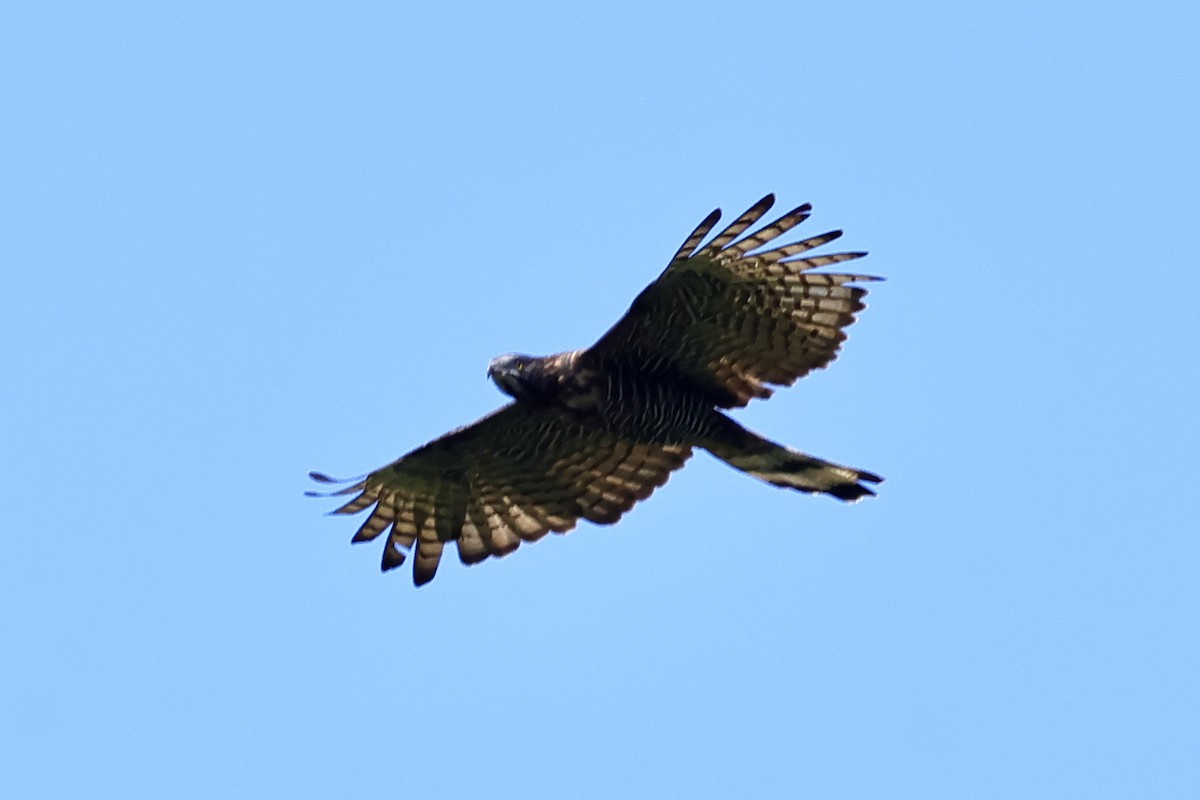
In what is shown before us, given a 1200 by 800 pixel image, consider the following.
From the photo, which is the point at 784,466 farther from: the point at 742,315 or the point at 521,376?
the point at 521,376

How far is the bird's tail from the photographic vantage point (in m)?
14.9

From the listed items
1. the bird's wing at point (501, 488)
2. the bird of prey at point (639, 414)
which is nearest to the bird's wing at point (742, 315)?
the bird of prey at point (639, 414)

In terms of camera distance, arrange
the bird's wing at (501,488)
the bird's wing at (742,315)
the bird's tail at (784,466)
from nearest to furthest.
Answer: the bird's wing at (742,315), the bird's tail at (784,466), the bird's wing at (501,488)

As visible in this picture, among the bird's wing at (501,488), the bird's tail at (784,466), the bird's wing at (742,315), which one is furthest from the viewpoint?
the bird's wing at (501,488)

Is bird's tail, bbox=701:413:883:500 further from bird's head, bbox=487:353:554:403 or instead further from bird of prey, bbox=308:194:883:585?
bird's head, bbox=487:353:554:403

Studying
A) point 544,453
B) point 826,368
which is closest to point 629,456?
point 544,453

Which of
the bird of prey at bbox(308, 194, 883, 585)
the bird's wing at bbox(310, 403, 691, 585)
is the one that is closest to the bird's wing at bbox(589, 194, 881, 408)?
the bird of prey at bbox(308, 194, 883, 585)

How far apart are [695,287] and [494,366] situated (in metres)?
1.58

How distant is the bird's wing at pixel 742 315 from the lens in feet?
47.2

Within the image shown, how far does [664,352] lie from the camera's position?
14758mm

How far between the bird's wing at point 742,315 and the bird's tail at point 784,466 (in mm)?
250

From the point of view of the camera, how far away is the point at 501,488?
15930 mm

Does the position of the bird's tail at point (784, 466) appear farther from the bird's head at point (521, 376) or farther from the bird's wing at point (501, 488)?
the bird's head at point (521, 376)

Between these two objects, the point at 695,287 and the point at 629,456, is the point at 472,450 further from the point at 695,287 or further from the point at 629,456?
the point at 695,287
